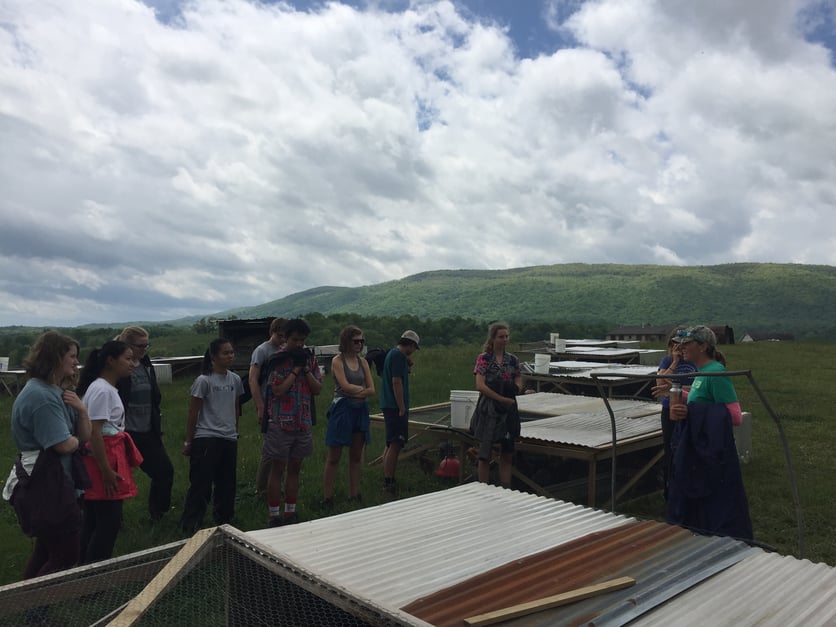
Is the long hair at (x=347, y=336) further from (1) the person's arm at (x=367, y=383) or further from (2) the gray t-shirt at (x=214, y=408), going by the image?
(2) the gray t-shirt at (x=214, y=408)

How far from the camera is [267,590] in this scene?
2803 millimetres

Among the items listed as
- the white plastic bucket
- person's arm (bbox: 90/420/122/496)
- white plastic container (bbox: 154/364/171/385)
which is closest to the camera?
person's arm (bbox: 90/420/122/496)

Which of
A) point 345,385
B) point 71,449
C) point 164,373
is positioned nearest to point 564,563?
point 71,449

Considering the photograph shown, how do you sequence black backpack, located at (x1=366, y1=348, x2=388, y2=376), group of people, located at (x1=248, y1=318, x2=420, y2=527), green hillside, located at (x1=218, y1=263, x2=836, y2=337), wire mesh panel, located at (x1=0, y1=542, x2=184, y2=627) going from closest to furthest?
wire mesh panel, located at (x1=0, y1=542, x2=184, y2=627)
group of people, located at (x1=248, y1=318, x2=420, y2=527)
black backpack, located at (x1=366, y1=348, x2=388, y2=376)
green hillside, located at (x1=218, y1=263, x2=836, y2=337)


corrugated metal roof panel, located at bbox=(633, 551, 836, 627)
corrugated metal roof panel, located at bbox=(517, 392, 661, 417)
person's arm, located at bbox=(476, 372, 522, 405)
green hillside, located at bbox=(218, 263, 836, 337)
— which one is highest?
green hillside, located at bbox=(218, 263, 836, 337)

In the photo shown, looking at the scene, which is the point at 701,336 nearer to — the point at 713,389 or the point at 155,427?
the point at 713,389

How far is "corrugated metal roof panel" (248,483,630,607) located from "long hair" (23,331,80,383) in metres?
1.50

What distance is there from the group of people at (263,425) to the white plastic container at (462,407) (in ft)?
2.51

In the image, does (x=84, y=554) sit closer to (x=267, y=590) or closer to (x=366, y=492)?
(x=267, y=590)

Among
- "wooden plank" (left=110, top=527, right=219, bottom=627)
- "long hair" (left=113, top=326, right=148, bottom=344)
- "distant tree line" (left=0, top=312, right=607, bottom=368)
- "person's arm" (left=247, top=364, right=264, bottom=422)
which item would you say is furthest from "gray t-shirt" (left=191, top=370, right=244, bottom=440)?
"distant tree line" (left=0, top=312, right=607, bottom=368)

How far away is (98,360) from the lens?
3996 mm

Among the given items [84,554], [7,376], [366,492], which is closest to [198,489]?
[84,554]

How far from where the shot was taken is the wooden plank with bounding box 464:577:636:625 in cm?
219

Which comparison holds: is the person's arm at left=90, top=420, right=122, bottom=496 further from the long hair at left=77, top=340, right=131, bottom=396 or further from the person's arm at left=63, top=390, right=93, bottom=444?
the long hair at left=77, top=340, right=131, bottom=396
